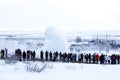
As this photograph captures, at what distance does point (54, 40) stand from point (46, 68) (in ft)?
58.3

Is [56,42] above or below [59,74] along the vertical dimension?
above

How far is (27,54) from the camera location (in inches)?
1135

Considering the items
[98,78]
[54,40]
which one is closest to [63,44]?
[54,40]

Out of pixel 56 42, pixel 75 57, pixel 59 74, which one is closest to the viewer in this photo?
pixel 59 74

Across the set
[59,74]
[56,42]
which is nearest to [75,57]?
[59,74]

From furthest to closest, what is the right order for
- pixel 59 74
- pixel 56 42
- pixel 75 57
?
pixel 56 42 → pixel 75 57 → pixel 59 74

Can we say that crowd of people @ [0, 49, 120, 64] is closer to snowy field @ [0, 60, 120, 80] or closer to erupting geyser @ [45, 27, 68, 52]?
snowy field @ [0, 60, 120, 80]

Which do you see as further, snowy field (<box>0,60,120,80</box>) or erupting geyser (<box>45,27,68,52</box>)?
erupting geyser (<box>45,27,68,52</box>)

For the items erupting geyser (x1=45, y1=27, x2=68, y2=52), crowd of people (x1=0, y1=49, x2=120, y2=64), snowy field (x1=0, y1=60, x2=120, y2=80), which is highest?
erupting geyser (x1=45, y1=27, x2=68, y2=52)

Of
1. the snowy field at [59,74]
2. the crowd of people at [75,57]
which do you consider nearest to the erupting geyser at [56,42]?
the crowd of people at [75,57]

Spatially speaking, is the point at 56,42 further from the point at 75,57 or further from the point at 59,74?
the point at 59,74

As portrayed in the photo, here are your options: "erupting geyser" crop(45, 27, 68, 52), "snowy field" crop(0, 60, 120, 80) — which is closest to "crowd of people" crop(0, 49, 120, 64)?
"snowy field" crop(0, 60, 120, 80)

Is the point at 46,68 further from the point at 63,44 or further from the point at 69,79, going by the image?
the point at 63,44

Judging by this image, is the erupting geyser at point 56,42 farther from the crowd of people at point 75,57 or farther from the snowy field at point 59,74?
the snowy field at point 59,74
